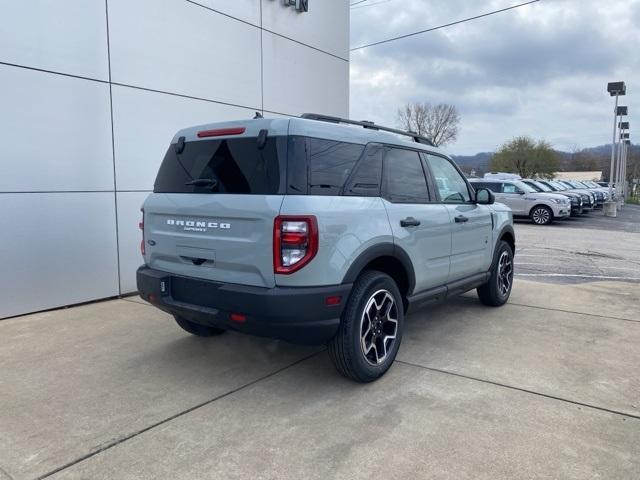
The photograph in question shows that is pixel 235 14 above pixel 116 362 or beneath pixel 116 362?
above

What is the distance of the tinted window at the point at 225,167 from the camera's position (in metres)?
3.31

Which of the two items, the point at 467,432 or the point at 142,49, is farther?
the point at 142,49

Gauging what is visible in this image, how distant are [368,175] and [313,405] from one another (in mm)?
1788

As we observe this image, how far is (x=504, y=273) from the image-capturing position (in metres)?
6.20

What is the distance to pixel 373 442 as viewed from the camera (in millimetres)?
2930

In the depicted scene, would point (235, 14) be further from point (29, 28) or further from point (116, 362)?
point (116, 362)

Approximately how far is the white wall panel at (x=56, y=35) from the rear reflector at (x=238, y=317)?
439 cm

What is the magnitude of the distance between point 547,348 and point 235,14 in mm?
6913

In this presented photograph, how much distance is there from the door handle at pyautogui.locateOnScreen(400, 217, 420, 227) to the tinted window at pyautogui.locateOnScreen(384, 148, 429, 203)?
0.57 ft

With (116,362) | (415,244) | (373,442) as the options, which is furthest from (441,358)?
(116,362)

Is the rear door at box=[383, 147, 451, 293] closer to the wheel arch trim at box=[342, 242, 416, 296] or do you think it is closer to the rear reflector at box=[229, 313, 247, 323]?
the wheel arch trim at box=[342, 242, 416, 296]

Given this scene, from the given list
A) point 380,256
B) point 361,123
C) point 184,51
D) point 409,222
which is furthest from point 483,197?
point 184,51

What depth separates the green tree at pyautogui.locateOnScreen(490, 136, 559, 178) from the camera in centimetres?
5322

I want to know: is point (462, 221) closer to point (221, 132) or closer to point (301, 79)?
point (221, 132)
